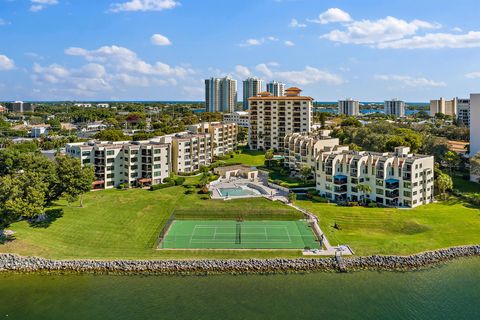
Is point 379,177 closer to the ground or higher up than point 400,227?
higher up

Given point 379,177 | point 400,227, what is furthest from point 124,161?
point 400,227

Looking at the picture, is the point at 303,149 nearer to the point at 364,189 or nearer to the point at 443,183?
the point at 364,189

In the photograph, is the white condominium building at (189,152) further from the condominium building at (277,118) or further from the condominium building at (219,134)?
the condominium building at (277,118)

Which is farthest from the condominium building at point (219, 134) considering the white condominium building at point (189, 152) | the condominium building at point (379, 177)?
the condominium building at point (379, 177)

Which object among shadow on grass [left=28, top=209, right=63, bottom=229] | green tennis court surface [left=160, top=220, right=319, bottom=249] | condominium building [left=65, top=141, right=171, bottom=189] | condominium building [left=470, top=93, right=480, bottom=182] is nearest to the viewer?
green tennis court surface [left=160, top=220, right=319, bottom=249]

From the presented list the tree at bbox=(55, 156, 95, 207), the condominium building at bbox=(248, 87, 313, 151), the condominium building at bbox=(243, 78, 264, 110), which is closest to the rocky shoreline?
the tree at bbox=(55, 156, 95, 207)

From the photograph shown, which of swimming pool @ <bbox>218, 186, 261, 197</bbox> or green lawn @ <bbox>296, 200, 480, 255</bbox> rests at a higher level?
swimming pool @ <bbox>218, 186, 261, 197</bbox>

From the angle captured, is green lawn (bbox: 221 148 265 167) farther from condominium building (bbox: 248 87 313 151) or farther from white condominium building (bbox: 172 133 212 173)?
white condominium building (bbox: 172 133 212 173)
